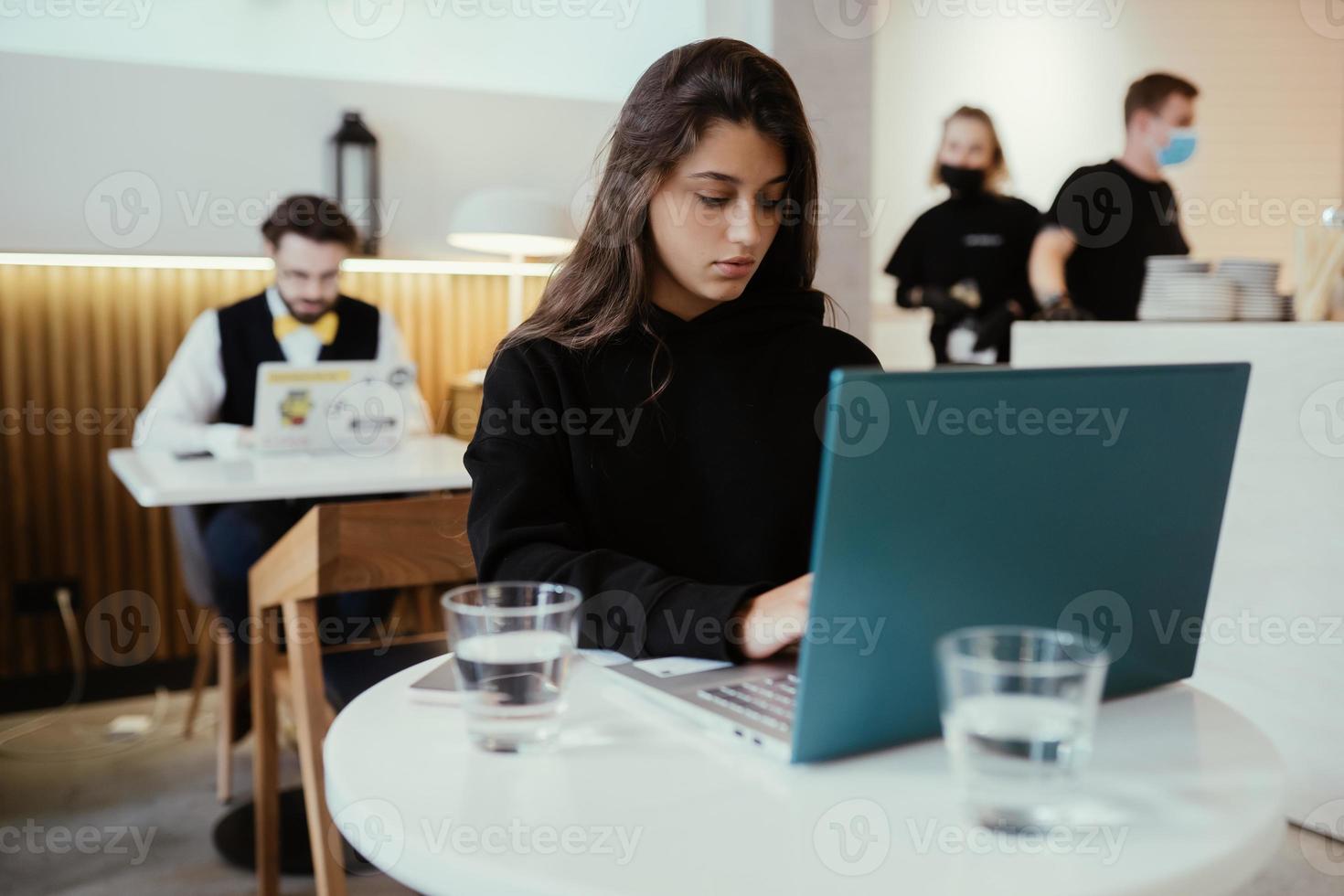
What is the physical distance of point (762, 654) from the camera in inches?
38.3

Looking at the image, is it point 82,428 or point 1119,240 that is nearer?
point 82,428

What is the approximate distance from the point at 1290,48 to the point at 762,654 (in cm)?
640

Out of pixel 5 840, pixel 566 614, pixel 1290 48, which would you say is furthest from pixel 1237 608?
pixel 1290 48

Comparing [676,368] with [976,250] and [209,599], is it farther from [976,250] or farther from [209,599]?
[976,250]

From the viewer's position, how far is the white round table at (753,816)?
0.64 meters

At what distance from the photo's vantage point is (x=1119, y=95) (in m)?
5.34

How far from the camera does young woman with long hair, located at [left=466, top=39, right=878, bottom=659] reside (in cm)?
132

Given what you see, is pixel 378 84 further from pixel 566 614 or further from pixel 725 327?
pixel 566 614

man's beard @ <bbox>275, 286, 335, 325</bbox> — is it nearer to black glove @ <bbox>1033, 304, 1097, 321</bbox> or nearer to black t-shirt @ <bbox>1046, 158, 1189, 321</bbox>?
black glove @ <bbox>1033, 304, 1097, 321</bbox>

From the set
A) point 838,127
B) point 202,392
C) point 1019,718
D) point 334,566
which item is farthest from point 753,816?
point 202,392

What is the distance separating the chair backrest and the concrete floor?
49 centimetres

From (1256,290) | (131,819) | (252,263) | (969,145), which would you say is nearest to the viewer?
(1256,290)

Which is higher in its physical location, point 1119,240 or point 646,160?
point 1119,240

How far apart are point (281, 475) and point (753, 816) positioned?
2.02 meters
